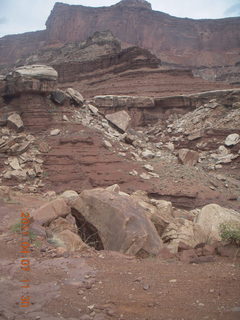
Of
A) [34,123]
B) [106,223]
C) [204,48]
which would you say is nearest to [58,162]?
[34,123]

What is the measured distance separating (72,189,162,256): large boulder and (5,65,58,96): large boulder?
28.5ft

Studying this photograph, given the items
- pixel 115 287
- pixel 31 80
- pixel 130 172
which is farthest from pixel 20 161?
A: pixel 115 287

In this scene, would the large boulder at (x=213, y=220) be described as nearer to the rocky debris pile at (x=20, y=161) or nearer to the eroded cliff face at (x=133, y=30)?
the rocky debris pile at (x=20, y=161)

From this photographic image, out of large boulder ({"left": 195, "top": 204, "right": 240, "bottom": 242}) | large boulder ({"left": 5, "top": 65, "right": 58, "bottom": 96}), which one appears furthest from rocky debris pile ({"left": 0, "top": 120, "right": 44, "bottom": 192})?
large boulder ({"left": 195, "top": 204, "right": 240, "bottom": 242})

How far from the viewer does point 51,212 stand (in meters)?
6.99

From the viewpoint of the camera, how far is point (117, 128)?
54.0 ft

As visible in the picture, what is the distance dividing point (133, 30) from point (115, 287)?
8586 cm

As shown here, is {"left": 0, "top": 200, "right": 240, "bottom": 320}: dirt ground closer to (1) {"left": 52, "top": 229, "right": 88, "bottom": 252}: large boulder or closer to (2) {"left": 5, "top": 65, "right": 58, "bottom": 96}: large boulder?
(1) {"left": 52, "top": 229, "right": 88, "bottom": 252}: large boulder

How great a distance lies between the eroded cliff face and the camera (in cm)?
8056

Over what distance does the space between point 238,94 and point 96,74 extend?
57.1 ft

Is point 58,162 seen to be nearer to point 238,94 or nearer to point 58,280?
point 58,280
